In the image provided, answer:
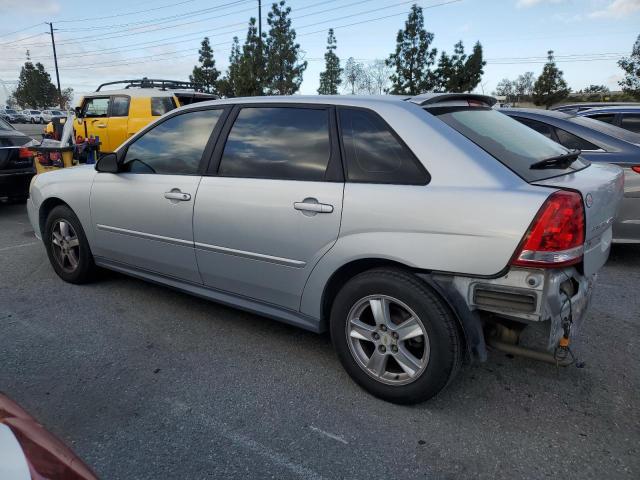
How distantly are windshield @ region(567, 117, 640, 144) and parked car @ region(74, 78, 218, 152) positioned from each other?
7493 millimetres

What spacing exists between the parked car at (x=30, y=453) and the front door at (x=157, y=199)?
212 centimetres

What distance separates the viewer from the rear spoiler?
2844mm

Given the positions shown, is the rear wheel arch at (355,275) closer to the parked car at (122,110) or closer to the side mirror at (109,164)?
the side mirror at (109,164)

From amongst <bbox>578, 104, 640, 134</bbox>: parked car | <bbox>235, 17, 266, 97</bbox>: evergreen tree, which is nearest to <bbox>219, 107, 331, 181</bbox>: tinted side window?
<bbox>578, 104, 640, 134</bbox>: parked car

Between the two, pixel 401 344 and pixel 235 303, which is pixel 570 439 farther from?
pixel 235 303

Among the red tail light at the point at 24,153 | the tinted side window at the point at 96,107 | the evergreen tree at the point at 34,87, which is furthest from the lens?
the evergreen tree at the point at 34,87

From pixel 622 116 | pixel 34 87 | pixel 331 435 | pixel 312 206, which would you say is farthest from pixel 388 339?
pixel 34 87

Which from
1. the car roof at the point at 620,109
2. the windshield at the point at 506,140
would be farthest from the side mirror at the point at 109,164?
the car roof at the point at 620,109

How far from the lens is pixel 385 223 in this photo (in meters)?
2.57

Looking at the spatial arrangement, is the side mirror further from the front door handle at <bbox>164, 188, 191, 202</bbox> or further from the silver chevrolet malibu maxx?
the front door handle at <bbox>164, 188, 191, 202</bbox>

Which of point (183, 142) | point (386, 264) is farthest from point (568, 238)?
point (183, 142)

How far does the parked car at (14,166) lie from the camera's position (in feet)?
24.4

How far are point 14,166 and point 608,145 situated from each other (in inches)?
324

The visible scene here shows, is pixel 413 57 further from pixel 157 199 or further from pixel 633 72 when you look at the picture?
pixel 157 199
